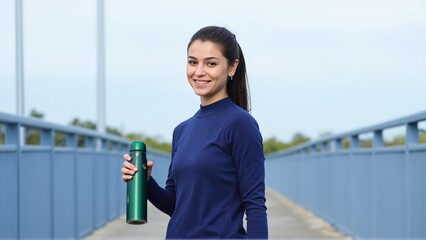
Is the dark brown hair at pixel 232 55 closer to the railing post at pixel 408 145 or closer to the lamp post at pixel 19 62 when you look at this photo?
the railing post at pixel 408 145

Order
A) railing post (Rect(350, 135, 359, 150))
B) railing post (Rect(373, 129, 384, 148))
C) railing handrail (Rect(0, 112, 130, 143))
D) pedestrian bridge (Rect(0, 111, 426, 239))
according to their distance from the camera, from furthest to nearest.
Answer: railing post (Rect(350, 135, 359, 150))
railing post (Rect(373, 129, 384, 148))
pedestrian bridge (Rect(0, 111, 426, 239))
railing handrail (Rect(0, 112, 130, 143))

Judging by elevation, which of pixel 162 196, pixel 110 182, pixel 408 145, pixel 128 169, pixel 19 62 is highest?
pixel 19 62

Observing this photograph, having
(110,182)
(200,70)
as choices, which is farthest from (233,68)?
(110,182)

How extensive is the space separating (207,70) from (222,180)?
432 millimetres

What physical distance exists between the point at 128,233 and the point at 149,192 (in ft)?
27.6

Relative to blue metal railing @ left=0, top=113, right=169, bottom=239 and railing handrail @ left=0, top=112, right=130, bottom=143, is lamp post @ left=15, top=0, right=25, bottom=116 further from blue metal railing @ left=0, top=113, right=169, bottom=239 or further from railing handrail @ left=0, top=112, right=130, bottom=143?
railing handrail @ left=0, top=112, right=130, bottom=143

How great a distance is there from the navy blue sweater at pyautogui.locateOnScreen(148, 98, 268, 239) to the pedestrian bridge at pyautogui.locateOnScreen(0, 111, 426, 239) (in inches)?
130

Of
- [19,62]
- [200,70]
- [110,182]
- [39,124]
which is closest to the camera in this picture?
[200,70]

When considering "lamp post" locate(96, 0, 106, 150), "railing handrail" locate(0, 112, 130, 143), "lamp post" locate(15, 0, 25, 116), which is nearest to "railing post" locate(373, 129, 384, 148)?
"railing handrail" locate(0, 112, 130, 143)

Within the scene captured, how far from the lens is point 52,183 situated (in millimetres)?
8953

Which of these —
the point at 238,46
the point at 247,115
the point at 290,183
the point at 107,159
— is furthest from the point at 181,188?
the point at 290,183

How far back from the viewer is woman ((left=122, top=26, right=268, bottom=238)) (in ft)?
11.7

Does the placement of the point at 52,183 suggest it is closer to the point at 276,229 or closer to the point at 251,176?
the point at 276,229

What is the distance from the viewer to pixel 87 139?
12.2 metres
